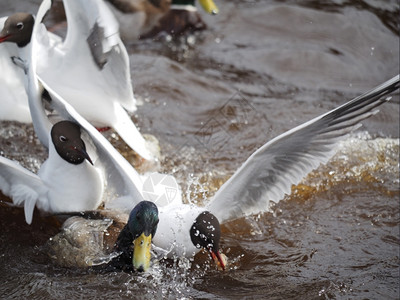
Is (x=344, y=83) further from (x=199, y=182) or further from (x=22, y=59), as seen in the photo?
(x=22, y=59)

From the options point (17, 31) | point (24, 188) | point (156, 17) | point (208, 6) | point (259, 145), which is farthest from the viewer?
point (156, 17)

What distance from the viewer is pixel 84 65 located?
478 centimetres

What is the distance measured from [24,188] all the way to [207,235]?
116cm

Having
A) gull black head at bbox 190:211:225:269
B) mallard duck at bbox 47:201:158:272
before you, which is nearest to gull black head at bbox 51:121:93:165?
mallard duck at bbox 47:201:158:272

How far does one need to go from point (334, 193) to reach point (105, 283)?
5.80ft

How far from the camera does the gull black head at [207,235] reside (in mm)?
3840

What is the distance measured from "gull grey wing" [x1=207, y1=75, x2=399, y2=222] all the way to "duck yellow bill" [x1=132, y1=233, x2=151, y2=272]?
51 centimetres

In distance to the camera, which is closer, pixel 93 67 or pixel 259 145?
pixel 93 67

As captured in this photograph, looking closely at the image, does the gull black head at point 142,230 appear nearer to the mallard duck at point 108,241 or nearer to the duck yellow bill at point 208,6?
the mallard duck at point 108,241

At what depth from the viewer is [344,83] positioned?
6.43 m

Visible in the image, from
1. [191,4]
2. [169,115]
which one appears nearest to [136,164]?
[169,115]

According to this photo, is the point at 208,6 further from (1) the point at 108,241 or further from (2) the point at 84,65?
(1) the point at 108,241

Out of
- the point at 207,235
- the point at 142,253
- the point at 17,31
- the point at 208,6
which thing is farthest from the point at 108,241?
the point at 208,6

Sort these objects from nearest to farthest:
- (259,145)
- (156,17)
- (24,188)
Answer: (24,188) < (259,145) < (156,17)
